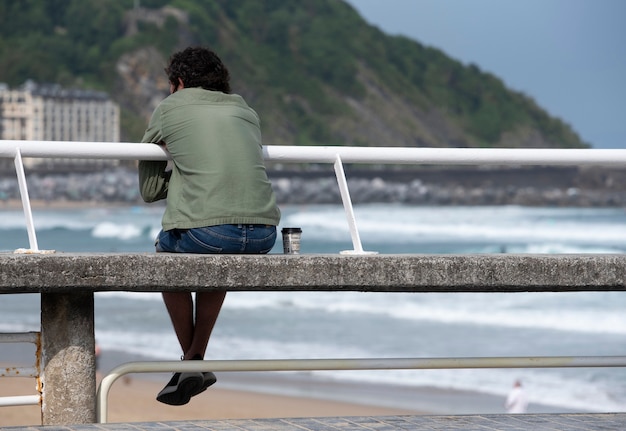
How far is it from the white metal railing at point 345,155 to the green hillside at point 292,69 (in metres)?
145

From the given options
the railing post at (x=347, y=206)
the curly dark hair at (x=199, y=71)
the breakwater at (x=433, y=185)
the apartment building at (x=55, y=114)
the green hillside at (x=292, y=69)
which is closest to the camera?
the railing post at (x=347, y=206)

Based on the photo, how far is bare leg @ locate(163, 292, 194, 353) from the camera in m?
4.21

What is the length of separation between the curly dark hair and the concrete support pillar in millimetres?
931

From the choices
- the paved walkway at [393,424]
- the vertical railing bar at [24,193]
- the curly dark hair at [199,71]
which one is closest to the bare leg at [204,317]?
the paved walkway at [393,424]

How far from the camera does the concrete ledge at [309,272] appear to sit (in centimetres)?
381

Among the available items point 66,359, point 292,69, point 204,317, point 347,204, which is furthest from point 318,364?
point 292,69

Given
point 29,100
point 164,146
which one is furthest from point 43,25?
point 164,146

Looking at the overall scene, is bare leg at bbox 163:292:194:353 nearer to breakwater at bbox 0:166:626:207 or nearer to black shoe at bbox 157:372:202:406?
black shoe at bbox 157:372:202:406

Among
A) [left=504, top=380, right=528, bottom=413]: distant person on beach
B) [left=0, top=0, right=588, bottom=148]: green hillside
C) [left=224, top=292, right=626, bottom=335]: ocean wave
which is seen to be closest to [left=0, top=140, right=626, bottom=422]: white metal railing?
[left=504, top=380, right=528, bottom=413]: distant person on beach

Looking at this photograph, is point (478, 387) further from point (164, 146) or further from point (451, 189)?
point (451, 189)

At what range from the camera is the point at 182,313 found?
4250 millimetres

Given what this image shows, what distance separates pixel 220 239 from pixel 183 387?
575 millimetres

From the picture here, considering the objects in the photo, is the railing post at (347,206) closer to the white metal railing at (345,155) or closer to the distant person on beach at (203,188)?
the white metal railing at (345,155)

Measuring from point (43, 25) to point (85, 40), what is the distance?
6.91m
